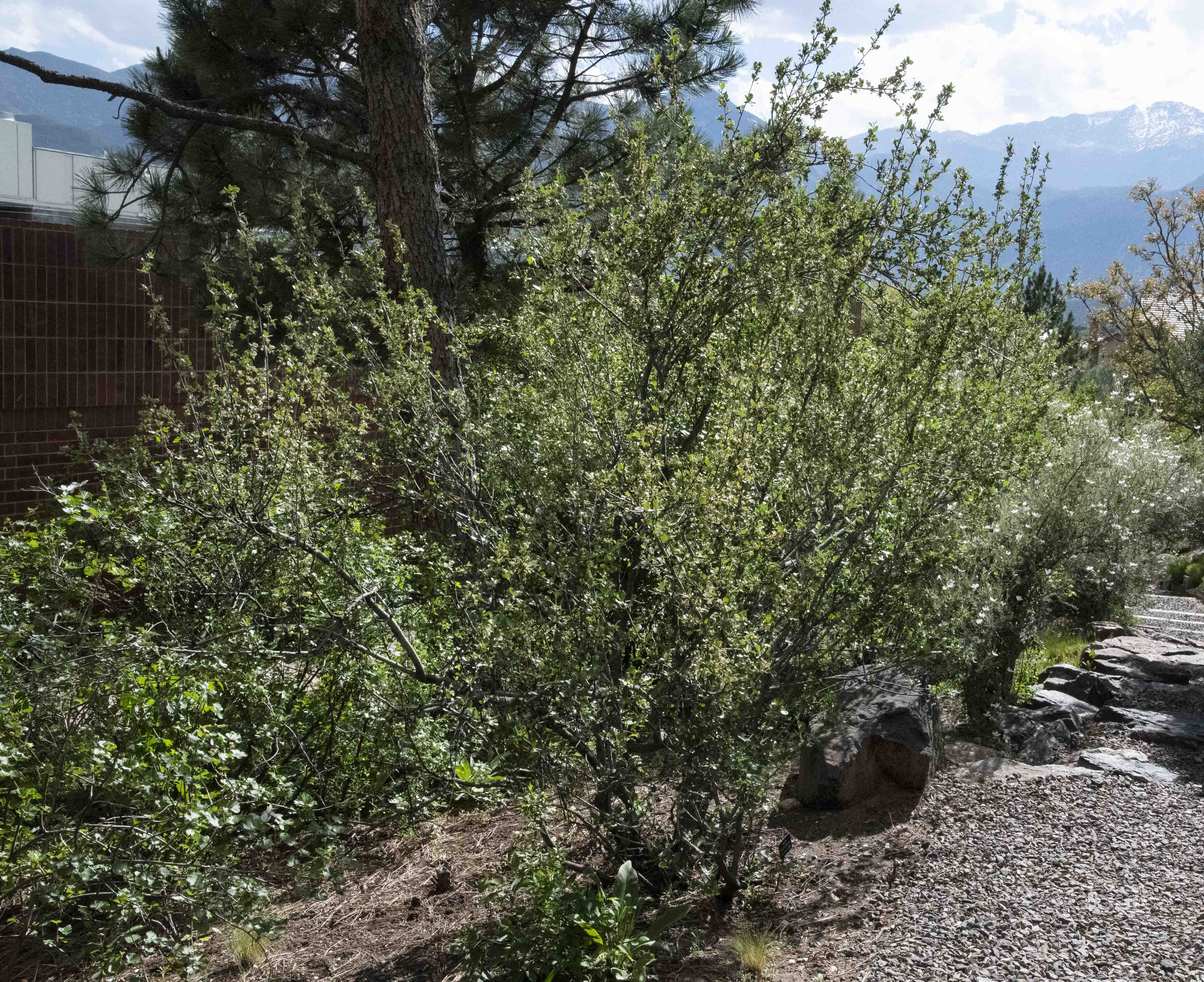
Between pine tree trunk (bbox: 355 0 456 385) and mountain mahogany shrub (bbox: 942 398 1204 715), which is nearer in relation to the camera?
mountain mahogany shrub (bbox: 942 398 1204 715)

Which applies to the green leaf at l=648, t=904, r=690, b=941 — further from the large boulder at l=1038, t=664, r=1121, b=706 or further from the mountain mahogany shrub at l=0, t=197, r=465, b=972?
the large boulder at l=1038, t=664, r=1121, b=706

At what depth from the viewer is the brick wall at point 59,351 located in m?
7.17

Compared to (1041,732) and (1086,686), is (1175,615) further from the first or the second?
(1041,732)

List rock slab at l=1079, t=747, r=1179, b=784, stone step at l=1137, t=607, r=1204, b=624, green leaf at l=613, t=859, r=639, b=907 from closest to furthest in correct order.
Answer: green leaf at l=613, t=859, r=639, b=907
rock slab at l=1079, t=747, r=1179, b=784
stone step at l=1137, t=607, r=1204, b=624

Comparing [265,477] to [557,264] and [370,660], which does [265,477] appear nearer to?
[370,660]

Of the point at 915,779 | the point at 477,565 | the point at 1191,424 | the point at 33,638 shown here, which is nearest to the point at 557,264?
the point at 477,565

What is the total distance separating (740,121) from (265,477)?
7.50 feet

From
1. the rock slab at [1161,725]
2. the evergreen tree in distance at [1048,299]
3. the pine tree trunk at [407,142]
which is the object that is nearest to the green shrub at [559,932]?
the pine tree trunk at [407,142]

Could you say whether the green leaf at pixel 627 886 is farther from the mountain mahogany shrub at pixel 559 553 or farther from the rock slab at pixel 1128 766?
the rock slab at pixel 1128 766

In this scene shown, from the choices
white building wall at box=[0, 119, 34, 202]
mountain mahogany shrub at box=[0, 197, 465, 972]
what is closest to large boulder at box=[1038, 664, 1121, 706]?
mountain mahogany shrub at box=[0, 197, 465, 972]

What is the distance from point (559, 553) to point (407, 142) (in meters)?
3.80

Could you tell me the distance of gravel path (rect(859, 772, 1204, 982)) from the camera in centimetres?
316

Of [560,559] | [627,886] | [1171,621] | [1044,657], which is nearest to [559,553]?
[560,559]

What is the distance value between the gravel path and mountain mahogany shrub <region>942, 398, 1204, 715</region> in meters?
0.91
